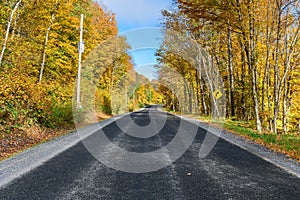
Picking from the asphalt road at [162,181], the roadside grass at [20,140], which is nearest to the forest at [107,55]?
the roadside grass at [20,140]

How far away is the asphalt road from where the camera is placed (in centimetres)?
355

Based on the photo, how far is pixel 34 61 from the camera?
16.0 m

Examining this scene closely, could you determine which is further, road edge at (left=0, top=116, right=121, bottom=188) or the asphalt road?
road edge at (left=0, top=116, right=121, bottom=188)

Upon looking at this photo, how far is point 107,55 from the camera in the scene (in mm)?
32188

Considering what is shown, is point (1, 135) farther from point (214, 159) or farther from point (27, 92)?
point (214, 159)

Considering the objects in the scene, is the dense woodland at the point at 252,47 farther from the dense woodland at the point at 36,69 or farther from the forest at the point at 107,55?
the dense woodland at the point at 36,69

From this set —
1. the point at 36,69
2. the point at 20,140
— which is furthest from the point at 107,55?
the point at 20,140

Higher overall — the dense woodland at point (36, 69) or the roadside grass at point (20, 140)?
the dense woodland at point (36, 69)

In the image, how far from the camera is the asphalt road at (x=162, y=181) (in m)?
3.55

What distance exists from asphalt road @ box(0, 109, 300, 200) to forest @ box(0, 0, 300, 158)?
3440 mm

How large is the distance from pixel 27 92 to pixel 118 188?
7583 mm

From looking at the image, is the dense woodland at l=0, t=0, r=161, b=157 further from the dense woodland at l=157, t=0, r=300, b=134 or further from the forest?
the dense woodland at l=157, t=0, r=300, b=134

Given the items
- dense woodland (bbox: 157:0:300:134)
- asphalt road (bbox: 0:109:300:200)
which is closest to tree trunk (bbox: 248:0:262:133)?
dense woodland (bbox: 157:0:300:134)

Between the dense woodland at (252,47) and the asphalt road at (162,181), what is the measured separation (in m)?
8.59
